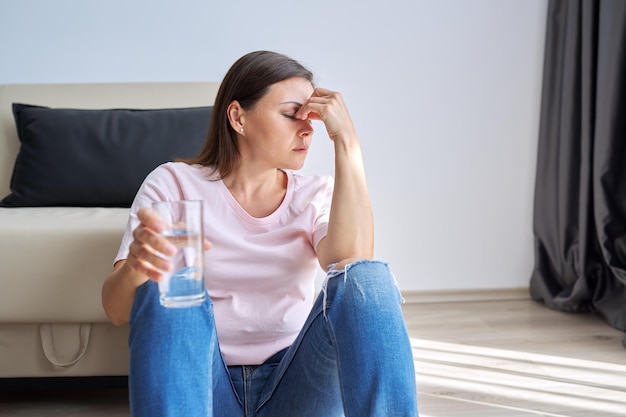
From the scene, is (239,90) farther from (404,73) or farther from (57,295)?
(404,73)

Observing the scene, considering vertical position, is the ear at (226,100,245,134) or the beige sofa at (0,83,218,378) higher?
the ear at (226,100,245,134)

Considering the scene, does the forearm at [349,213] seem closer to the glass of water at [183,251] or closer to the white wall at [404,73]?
the glass of water at [183,251]

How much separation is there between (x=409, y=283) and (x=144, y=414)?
2.09 m

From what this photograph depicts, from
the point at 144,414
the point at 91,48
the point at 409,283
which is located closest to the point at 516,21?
the point at 409,283

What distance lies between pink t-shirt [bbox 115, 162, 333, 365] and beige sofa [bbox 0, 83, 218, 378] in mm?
359

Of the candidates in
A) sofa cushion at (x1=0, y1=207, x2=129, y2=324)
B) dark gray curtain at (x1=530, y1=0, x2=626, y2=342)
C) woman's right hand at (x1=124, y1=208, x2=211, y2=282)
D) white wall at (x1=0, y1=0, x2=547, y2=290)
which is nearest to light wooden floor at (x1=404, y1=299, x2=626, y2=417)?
dark gray curtain at (x1=530, y1=0, x2=626, y2=342)

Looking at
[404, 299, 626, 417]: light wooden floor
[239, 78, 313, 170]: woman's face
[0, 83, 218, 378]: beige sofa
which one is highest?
[239, 78, 313, 170]: woman's face

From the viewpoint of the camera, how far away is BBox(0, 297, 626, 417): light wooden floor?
1959 mm

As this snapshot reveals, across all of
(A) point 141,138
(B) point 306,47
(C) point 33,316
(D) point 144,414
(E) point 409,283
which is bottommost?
(E) point 409,283

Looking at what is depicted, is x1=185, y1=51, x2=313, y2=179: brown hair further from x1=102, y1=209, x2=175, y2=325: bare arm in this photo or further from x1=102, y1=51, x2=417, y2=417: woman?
x1=102, y1=209, x2=175, y2=325: bare arm

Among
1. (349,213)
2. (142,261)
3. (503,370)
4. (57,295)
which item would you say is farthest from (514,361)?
(142,261)

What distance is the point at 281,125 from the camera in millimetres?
1560

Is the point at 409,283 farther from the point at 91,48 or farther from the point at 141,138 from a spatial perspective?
the point at 91,48

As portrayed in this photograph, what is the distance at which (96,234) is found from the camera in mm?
1818
